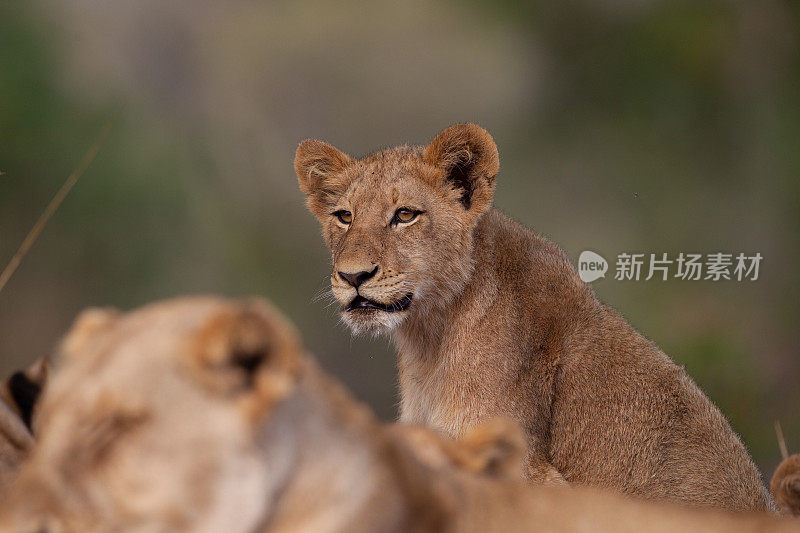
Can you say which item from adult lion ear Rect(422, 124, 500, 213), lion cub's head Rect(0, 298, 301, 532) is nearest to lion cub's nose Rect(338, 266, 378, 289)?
adult lion ear Rect(422, 124, 500, 213)

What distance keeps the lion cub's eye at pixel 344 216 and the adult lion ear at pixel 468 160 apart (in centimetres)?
35

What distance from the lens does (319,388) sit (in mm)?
1345

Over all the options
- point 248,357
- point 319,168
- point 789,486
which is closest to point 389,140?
point 319,168

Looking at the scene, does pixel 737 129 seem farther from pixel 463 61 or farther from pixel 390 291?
pixel 390 291

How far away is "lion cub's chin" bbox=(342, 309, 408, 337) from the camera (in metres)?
3.16

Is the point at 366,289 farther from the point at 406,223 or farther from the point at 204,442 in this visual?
the point at 204,442

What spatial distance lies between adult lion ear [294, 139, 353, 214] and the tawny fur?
Result: 1975 millimetres

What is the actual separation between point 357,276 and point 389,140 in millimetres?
3073

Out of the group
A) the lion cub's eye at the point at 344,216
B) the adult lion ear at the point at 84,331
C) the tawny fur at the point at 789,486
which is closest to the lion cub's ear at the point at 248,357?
the adult lion ear at the point at 84,331

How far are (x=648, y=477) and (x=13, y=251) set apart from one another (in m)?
3.58

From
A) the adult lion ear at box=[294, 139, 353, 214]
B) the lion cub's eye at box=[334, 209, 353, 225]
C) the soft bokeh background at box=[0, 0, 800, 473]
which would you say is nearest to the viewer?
the lion cub's eye at box=[334, 209, 353, 225]

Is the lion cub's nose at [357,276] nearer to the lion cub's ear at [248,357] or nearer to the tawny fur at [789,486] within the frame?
the tawny fur at [789,486]

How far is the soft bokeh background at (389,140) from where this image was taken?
17.5ft

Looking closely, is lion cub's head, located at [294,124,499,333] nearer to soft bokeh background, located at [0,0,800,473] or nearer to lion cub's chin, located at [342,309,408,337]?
lion cub's chin, located at [342,309,408,337]
